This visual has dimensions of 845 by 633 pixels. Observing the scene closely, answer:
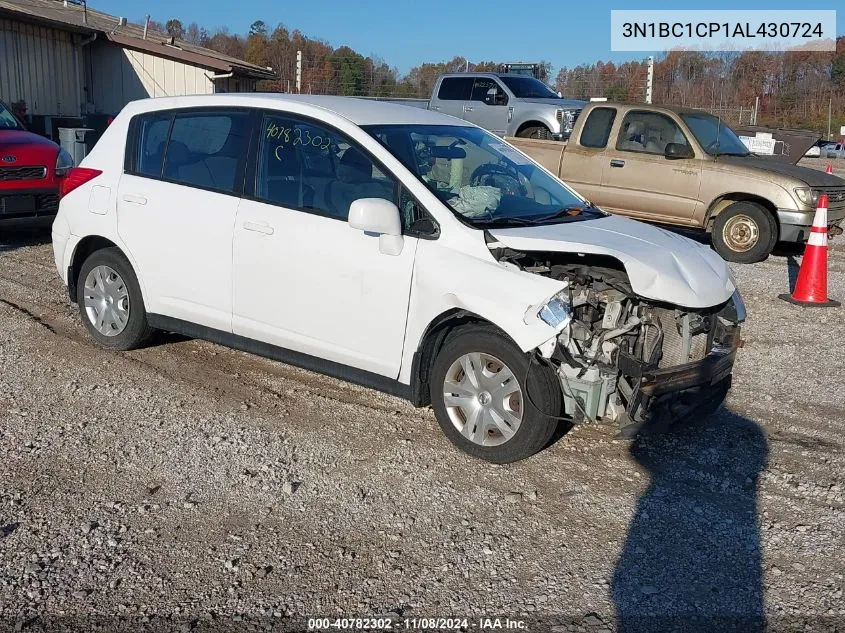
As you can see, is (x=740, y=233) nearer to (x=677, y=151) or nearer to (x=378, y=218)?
(x=677, y=151)

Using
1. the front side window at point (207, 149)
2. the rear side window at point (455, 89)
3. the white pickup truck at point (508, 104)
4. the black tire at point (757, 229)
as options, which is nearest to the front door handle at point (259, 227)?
the front side window at point (207, 149)

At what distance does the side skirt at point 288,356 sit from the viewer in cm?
499

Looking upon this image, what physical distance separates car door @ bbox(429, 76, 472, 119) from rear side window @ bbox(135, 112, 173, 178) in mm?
12438

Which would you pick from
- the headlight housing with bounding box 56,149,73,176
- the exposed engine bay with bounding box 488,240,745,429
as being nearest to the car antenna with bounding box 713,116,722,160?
the exposed engine bay with bounding box 488,240,745,429

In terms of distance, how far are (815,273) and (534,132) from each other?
29.5ft

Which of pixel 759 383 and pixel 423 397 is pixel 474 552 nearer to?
pixel 423 397

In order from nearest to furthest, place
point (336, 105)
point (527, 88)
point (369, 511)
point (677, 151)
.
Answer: point (369, 511), point (336, 105), point (677, 151), point (527, 88)

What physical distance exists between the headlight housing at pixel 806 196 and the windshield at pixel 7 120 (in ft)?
32.6

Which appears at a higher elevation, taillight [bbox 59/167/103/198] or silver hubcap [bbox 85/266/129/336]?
taillight [bbox 59/167/103/198]

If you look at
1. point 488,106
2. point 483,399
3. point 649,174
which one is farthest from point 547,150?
point 483,399

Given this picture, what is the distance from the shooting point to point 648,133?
11922 millimetres

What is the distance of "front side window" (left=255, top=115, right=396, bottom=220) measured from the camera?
16.7 feet

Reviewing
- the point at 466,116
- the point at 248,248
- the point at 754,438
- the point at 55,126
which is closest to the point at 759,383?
the point at 754,438

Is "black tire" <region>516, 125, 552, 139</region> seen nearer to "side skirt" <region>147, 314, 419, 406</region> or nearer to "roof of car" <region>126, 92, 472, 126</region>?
"roof of car" <region>126, 92, 472, 126</region>
